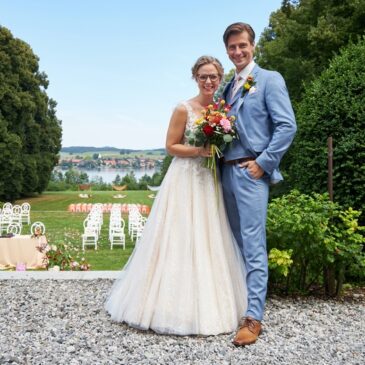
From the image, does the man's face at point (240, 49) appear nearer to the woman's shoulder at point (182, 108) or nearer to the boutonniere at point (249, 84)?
the boutonniere at point (249, 84)

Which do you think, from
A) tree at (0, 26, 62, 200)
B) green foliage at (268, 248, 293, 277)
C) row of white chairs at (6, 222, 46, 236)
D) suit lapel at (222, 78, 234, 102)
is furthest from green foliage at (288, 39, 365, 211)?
tree at (0, 26, 62, 200)

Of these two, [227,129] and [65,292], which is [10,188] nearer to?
[65,292]

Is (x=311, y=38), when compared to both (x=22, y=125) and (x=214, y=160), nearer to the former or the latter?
(x=214, y=160)

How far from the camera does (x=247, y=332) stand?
375 cm

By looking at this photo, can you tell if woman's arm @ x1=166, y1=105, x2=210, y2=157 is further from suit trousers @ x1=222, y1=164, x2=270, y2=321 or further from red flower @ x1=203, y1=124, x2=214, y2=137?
suit trousers @ x1=222, y1=164, x2=270, y2=321

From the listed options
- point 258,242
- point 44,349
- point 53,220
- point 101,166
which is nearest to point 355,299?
point 258,242

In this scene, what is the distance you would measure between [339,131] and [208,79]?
101 inches

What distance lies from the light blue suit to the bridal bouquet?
0.13 meters

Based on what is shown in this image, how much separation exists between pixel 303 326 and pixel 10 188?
27.3 meters

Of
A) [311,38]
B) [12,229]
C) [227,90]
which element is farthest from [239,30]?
[12,229]

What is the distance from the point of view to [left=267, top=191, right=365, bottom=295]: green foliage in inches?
192

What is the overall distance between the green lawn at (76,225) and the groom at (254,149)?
662cm

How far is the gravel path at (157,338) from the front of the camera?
348cm

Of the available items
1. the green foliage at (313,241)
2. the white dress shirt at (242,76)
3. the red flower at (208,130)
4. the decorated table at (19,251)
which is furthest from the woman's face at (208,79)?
the decorated table at (19,251)
